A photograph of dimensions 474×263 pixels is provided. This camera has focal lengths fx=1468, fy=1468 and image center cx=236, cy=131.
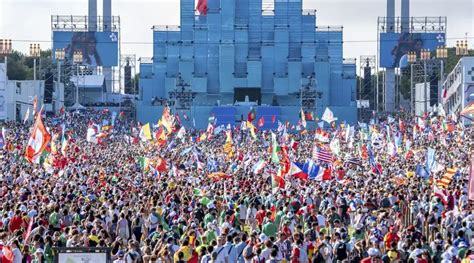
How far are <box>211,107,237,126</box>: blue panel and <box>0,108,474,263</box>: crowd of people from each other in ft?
153

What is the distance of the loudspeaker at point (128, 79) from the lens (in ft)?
409

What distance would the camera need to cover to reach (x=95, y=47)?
123 metres

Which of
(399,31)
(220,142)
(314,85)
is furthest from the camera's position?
(399,31)

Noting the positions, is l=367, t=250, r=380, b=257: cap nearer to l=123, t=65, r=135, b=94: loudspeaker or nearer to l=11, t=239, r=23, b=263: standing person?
l=11, t=239, r=23, b=263: standing person

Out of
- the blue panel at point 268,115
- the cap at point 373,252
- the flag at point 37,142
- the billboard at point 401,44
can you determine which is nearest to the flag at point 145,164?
the flag at point 37,142

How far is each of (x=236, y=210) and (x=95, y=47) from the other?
3755 inches

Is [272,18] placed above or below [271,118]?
above

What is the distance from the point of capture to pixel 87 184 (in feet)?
120

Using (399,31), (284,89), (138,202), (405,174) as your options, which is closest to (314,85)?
(284,89)

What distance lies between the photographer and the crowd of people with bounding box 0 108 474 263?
67.3 ft

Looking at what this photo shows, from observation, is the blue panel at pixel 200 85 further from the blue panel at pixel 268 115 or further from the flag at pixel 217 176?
the flag at pixel 217 176

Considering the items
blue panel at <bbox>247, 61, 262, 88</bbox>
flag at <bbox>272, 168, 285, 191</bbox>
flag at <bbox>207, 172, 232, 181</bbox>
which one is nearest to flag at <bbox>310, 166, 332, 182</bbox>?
flag at <bbox>272, 168, 285, 191</bbox>

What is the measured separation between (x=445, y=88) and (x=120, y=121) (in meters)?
21.7

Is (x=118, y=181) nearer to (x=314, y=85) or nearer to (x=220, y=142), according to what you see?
(x=220, y=142)
